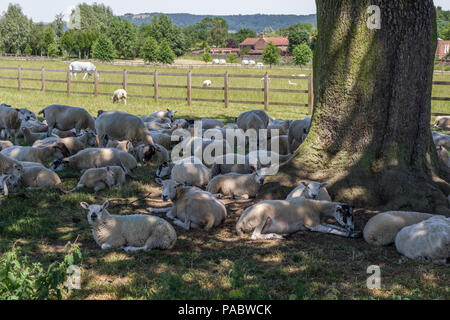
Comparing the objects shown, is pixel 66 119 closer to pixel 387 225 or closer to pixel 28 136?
pixel 28 136

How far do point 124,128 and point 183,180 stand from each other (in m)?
3.95

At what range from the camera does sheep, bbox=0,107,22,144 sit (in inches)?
544

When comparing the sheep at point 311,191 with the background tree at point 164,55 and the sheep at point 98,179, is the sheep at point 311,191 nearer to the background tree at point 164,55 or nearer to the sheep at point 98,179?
the sheep at point 98,179

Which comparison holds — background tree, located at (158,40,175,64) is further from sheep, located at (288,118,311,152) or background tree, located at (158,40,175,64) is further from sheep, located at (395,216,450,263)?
sheep, located at (395,216,450,263)

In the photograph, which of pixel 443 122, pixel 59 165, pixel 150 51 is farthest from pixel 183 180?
pixel 150 51

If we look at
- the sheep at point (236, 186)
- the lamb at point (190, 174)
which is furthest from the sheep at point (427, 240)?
the lamb at point (190, 174)

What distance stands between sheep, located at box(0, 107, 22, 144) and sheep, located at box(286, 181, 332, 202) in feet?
30.6

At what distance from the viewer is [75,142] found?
37.3 feet

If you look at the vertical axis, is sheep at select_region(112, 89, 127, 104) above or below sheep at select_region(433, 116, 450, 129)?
above

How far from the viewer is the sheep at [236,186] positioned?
27.5ft

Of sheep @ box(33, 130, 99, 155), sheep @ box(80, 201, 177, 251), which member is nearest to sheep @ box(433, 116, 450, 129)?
sheep @ box(33, 130, 99, 155)

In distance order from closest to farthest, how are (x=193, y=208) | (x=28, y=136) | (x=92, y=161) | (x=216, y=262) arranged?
(x=216, y=262), (x=193, y=208), (x=92, y=161), (x=28, y=136)
